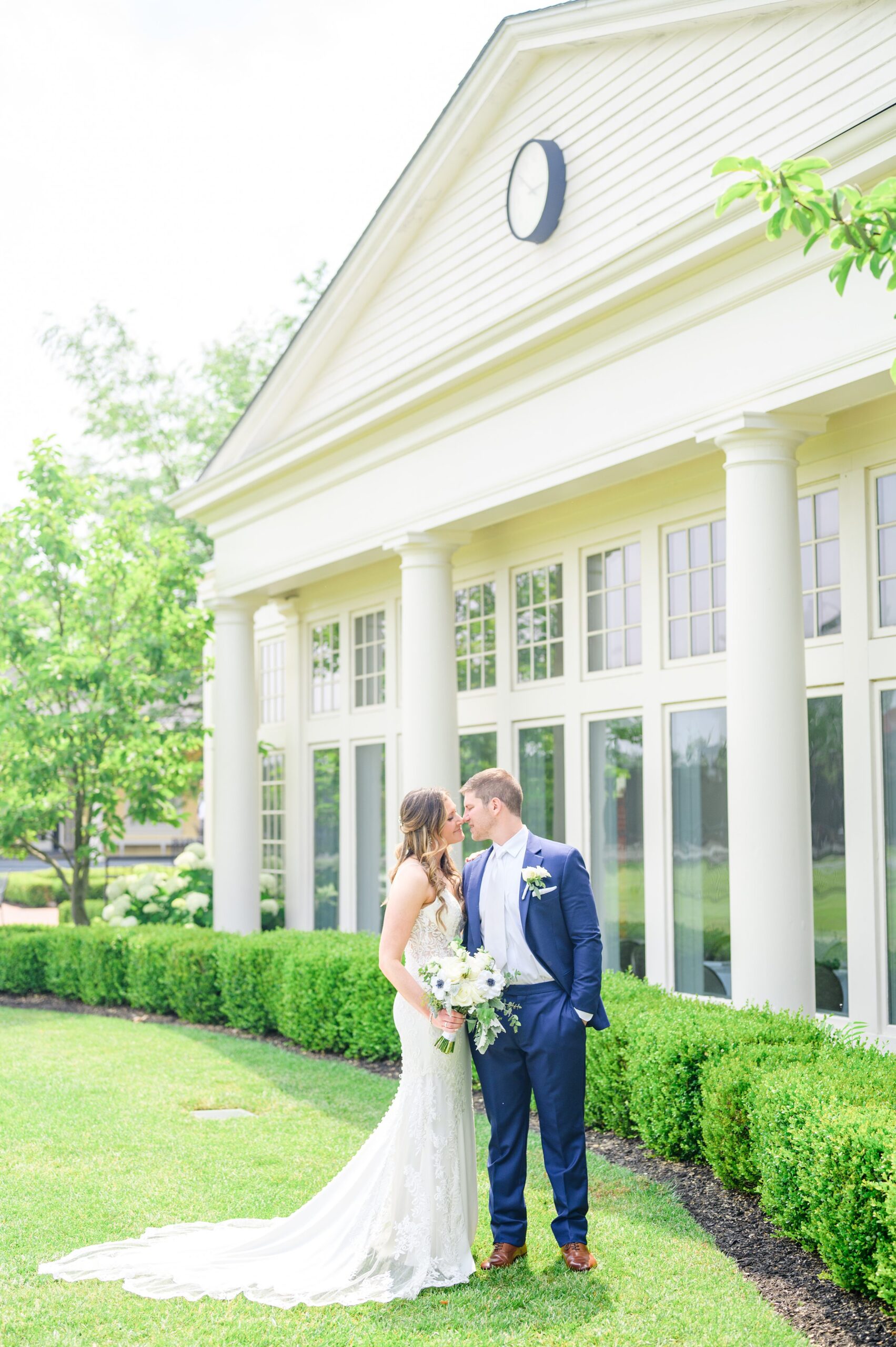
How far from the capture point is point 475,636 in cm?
1235

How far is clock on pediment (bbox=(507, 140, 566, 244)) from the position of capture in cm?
989

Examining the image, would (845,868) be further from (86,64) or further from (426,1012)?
(86,64)

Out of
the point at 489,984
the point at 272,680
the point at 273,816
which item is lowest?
the point at 489,984

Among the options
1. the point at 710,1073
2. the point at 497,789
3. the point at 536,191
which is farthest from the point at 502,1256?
the point at 536,191

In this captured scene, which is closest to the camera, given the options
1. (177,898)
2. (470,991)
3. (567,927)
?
(470,991)

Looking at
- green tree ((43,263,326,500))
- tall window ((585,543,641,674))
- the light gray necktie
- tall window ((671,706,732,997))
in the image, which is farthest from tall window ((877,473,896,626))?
green tree ((43,263,326,500))

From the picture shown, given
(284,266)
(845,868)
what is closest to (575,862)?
(845,868)

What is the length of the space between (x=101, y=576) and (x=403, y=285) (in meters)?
5.91

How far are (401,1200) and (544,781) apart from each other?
6332mm

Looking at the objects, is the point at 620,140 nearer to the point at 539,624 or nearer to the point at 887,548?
the point at 887,548

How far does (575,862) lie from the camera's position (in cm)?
521

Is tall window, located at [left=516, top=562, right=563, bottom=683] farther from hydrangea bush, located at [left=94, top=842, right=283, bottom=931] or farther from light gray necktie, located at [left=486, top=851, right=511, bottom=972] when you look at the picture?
light gray necktie, located at [left=486, top=851, right=511, bottom=972]

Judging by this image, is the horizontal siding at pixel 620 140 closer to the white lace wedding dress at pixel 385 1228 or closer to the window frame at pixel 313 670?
the window frame at pixel 313 670

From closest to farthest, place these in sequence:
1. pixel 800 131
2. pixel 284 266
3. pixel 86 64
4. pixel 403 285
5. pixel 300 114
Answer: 1. pixel 800 131
2. pixel 86 64
3. pixel 403 285
4. pixel 300 114
5. pixel 284 266
